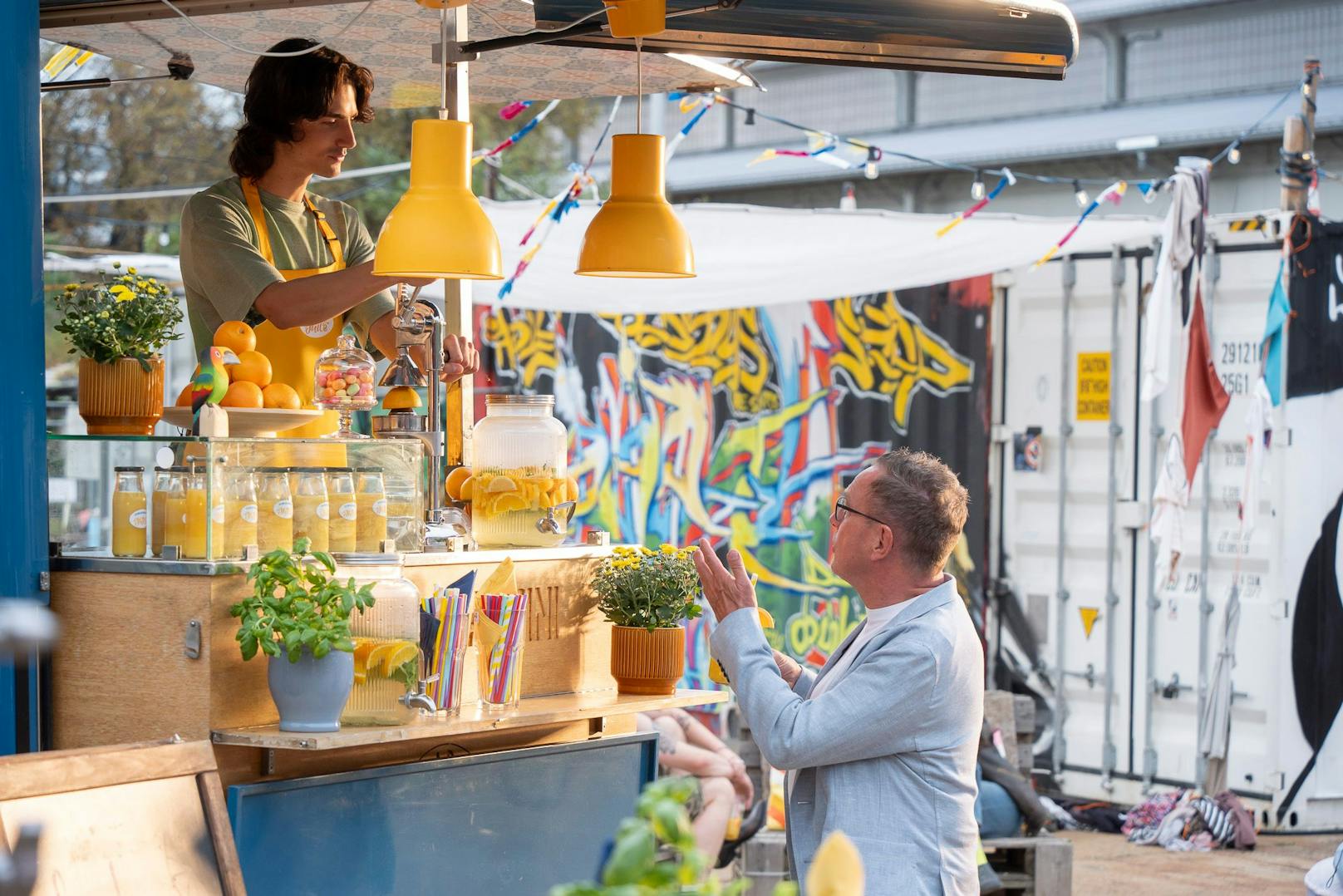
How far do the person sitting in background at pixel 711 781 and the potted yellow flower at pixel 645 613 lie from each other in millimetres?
2502

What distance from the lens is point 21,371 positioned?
3.02 m

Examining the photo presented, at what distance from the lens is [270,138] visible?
377 cm

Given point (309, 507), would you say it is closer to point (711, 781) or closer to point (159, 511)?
point (159, 511)

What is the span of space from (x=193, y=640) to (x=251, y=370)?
0.61 m

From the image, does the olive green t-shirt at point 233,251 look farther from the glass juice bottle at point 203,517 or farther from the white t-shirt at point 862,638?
the white t-shirt at point 862,638

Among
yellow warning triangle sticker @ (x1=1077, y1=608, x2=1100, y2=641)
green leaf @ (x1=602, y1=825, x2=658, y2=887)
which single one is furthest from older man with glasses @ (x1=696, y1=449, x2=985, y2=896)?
yellow warning triangle sticker @ (x1=1077, y1=608, x2=1100, y2=641)

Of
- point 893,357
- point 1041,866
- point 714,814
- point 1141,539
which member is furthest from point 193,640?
point 893,357

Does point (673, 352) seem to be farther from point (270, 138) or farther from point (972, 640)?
point (972, 640)

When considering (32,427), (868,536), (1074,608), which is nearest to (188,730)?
(32,427)

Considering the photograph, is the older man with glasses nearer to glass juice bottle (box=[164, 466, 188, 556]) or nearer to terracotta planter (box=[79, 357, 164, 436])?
glass juice bottle (box=[164, 466, 188, 556])

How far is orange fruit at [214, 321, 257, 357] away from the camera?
3268mm

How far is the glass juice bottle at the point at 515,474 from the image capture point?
357 cm

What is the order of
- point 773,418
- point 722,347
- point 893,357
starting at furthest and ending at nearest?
point 722,347 < point 773,418 < point 893,357

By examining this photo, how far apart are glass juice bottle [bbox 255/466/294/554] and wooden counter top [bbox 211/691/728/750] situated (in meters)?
0.34
